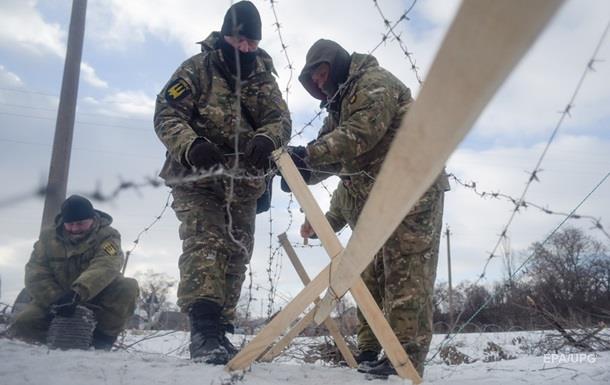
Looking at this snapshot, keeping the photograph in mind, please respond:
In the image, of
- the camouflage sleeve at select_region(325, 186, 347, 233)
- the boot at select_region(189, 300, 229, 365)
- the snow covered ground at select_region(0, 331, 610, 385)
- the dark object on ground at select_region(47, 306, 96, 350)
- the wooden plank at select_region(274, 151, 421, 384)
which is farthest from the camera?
the camouflage sleeve at select_region(325, 186, 347, 233)

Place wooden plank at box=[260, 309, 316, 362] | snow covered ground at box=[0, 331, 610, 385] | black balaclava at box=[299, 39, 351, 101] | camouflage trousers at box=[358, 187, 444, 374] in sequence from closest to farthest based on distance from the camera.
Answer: snow covered ground at box=[0, 331, 610, 385]
camouflage trousers at box=[358, 187, 444, 374]
wooden plank at box=[260, 309, 316, 362]
black balaclava at box=[299, 39, 351, 101]

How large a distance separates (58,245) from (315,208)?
9.74 ft

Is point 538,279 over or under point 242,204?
over

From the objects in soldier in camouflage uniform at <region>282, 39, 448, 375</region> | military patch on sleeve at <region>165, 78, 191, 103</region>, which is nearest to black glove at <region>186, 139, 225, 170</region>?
soldier in camouflage uniform at <region>282, 39, 448, 375</region>

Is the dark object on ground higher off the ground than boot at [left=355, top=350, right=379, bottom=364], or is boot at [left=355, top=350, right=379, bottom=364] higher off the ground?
the dark object on ground

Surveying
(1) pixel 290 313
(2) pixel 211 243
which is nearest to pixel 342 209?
(2) pixel 211 243

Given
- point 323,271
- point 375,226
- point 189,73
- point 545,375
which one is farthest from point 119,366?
point 545,375

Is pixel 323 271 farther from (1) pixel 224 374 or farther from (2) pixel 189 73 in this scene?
(2) pixel 189 73

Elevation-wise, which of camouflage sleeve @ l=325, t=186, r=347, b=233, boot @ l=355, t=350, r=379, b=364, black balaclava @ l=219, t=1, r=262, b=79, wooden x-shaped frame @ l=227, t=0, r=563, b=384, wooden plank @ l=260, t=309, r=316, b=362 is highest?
black balaclava @ l=219, t=1, r=262, b=79

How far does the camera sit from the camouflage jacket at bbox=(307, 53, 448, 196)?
94.1 inches

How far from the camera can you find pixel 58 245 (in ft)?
13.0

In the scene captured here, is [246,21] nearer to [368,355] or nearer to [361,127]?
[361,127]

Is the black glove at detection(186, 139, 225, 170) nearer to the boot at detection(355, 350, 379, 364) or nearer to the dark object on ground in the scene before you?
the boot at detection(355, 350, 379, 364)

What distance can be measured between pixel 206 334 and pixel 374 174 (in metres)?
1.22
